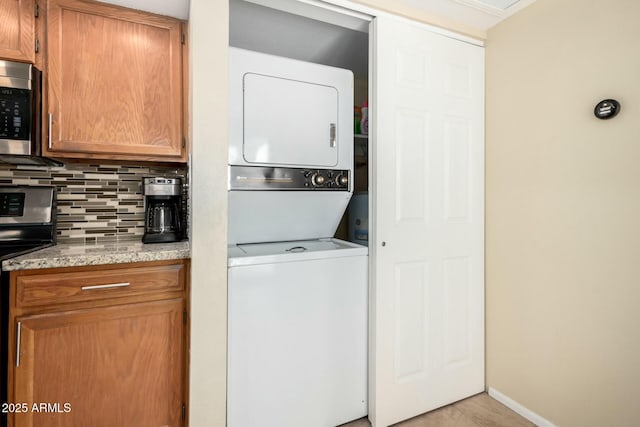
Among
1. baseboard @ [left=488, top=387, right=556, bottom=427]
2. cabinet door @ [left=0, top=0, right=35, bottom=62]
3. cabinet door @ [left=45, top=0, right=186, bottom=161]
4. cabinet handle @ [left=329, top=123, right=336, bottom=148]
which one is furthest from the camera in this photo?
cabinet handle @ [left=329, top=123, right=336, bottom=148]

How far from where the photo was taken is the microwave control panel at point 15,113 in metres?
1.43

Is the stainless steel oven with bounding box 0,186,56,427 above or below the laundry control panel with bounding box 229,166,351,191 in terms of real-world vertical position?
below

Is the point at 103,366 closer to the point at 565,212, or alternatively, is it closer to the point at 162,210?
the point at 162,210

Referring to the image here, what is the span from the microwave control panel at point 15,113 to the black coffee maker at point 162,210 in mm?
556

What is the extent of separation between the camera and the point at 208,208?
131 centimetres

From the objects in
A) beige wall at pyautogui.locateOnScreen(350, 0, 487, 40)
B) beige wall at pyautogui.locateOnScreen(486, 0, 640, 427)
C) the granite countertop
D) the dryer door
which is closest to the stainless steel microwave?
the granite countertop

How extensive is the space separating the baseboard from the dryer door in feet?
5.79

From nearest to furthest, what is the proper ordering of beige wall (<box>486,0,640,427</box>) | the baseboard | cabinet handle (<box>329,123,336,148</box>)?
beige wall (<box>486,0,640,427</box>) → the baseboard → cabinet handle (<box>329,123,336,148</box>)

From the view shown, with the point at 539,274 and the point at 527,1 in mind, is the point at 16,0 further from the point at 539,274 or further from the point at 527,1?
the point at 539,274

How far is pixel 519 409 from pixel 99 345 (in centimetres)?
227

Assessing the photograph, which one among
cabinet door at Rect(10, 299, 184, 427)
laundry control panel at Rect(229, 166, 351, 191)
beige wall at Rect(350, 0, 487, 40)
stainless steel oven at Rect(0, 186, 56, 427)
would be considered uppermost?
beige wall at Rect(350, 0, 487, 40)

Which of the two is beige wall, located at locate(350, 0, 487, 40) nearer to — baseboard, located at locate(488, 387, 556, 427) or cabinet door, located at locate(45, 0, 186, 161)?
cabinet door, located at locate(45, 0, 186, 161)

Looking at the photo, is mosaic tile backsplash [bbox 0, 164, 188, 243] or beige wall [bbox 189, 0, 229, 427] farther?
mosaic tile backsplash [bbox 0, 164, 188, 243]

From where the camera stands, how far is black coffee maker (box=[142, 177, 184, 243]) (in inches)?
68.8
